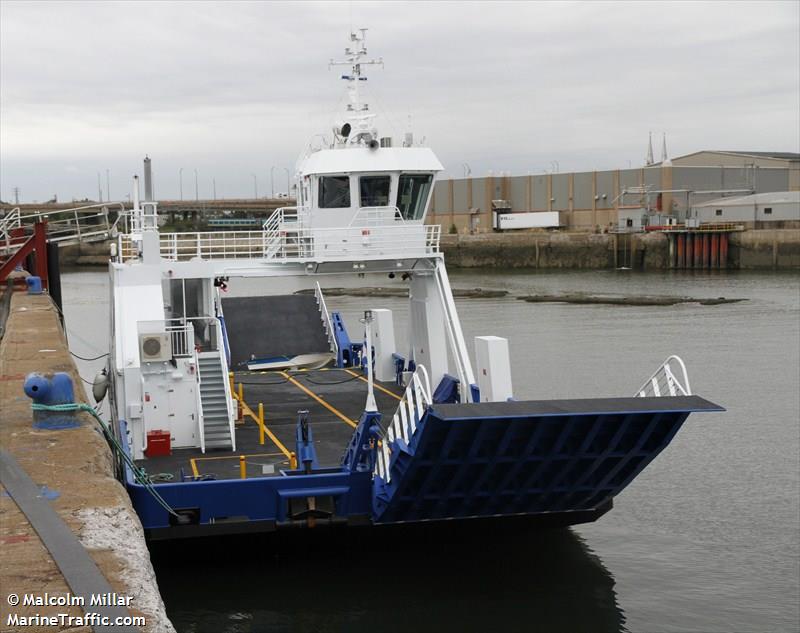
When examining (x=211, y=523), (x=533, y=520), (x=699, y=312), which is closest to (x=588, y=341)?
(x=699, y=312)

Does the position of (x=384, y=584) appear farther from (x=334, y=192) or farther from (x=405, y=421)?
(x=334, y=192)

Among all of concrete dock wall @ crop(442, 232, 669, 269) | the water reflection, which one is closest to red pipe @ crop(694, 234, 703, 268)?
concrete dock wall @ crop(442, 232, 669, 269)

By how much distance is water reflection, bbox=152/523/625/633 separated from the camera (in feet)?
36.9

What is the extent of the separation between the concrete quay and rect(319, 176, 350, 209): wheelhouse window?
6140 mm

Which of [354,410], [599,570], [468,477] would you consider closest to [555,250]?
[354,410]

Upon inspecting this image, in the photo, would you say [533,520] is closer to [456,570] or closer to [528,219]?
[456,570]

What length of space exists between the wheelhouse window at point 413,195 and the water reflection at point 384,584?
568 cm

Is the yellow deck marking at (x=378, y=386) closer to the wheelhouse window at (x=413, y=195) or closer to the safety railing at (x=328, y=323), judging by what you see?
the safety railing at (x=328, y=323)

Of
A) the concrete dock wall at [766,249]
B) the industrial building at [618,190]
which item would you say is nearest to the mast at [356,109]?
the concrete dock wall at [766,249]

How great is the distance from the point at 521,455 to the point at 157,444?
480cm

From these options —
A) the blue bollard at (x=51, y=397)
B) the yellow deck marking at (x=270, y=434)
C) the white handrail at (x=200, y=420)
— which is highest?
the blue bollard at (x=51, y=397)

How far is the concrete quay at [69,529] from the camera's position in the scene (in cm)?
569

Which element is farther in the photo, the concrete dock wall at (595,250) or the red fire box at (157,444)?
the concrete dock wall at (595,250)

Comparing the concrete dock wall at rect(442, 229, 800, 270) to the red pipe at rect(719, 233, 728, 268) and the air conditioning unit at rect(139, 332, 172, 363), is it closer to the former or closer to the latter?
the red pipe at rect(719, 233, 728, 268)
